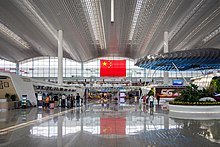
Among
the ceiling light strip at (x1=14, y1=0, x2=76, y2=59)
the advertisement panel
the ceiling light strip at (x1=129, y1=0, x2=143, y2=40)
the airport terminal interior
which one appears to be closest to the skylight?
the airport terminal interior

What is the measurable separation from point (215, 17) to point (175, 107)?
1966cm

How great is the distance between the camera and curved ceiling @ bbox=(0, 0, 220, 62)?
2873 centimetres

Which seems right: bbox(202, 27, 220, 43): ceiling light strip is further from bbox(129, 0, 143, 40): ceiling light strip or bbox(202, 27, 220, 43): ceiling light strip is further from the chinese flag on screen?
the chinese flag on screen

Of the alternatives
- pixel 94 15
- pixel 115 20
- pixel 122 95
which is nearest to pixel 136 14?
pixel 115 20

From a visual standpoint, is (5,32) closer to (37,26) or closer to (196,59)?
(37,26)

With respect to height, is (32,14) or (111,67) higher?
(32,14)

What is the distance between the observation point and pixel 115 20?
35625mm

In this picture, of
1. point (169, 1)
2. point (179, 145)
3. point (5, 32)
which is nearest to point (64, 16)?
point (169, 1)

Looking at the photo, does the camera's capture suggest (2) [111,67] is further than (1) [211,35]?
Yes

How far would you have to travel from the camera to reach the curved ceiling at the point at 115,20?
28734mm

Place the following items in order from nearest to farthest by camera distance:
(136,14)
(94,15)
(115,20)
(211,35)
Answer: (136,14)
(94,15)
(115,20)
(211,35)

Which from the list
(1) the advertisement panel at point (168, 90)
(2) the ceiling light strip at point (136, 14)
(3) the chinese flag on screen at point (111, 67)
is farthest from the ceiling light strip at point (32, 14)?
(1) the advertisement panel at point (168, 90)

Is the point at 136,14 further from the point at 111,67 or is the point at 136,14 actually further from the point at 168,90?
the point at 168,90

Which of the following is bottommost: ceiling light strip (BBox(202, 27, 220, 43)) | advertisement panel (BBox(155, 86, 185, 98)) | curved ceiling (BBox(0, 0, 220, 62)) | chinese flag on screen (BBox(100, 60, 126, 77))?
advertisement panel (BBox(155, 86, 185, 98))
